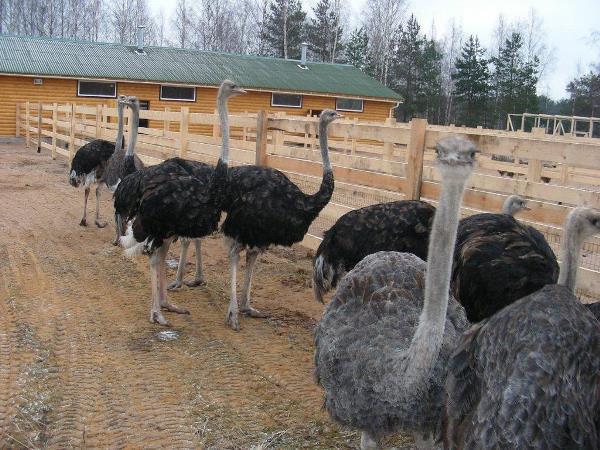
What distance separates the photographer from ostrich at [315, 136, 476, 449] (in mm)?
2771

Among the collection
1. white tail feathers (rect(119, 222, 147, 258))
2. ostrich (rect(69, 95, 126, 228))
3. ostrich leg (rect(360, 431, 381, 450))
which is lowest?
ostrich leg (rect(360, 431, 381, 450))

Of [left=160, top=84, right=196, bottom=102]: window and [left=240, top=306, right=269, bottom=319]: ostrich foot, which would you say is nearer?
[left=240, top=306, right=269, bottom=319]: ostrich foot

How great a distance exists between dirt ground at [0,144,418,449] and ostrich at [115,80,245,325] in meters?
0.54

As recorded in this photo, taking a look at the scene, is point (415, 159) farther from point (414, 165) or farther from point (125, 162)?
point (125, 162)

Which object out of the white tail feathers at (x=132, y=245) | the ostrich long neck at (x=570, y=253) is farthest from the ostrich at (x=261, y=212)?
the ostrich long neck at (x=570, y=253)

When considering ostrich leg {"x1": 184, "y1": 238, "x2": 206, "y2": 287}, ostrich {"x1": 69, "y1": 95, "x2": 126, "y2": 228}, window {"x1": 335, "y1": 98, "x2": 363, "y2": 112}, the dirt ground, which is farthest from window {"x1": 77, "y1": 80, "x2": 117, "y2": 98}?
ostrich leg {"x1": 184, "y1": 238, "x2": 206, "y2": 287}

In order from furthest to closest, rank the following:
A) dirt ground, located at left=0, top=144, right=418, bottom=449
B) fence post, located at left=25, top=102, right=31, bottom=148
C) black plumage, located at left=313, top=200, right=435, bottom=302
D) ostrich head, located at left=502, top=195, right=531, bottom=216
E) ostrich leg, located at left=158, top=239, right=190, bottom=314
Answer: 1. fence post, located at left=25, top=102, right=31, bottom=148
2. ostrich leg, located at left=158, top=239, right=190, bottom=314
3. ostrich head, located at left=502, top=195, right=531, bottom=216
4. black plumage, located at left=313, top=200, right=435, bottom=302
5. dirt ground, located at left=0, top=144, right=418, bottom=449

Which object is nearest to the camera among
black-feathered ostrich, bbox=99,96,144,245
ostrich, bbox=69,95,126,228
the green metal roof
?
black-feathered ostrich, bbox=99,96,144,245

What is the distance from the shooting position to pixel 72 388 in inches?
168

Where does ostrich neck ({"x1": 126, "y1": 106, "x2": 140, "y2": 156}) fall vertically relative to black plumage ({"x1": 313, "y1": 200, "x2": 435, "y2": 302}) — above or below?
above

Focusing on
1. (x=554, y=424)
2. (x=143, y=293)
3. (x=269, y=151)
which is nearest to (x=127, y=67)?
(x=269, y=151)

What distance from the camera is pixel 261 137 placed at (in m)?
8.32

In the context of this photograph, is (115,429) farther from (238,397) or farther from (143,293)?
(143,293)

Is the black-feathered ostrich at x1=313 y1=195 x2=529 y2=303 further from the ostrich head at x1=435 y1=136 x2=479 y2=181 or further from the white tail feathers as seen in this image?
the ostrich head at x1=435 y1=136 x2=479 y2=181
